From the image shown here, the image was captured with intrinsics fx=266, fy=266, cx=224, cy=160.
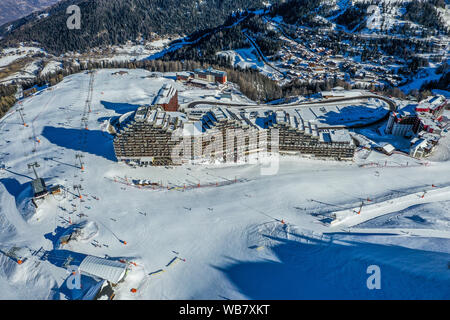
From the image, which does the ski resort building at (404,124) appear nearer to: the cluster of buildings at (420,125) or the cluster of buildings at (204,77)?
the cluster of buildings at (420,125)

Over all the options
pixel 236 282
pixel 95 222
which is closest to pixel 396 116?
pixel 236 282

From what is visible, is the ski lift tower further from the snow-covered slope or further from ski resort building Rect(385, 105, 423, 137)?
ski resort building Rect(385, 105, 423, 137)

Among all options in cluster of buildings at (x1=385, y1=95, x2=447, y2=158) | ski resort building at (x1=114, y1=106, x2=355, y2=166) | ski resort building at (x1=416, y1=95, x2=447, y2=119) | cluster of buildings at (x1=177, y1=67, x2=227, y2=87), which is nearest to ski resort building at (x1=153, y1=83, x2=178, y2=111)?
ski resort building at (x1=114, y1=106, x2=355, y2=166)

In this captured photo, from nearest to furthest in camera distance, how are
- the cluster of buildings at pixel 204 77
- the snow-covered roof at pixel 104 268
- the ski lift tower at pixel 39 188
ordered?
1. the snow-covered roof at pixel 104 268
2. the ski lift tower at pixel 39 188
3. the cluster of buildings at pixel 204 77

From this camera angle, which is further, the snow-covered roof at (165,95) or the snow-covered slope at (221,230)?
the snow-covered roof at (165,95)

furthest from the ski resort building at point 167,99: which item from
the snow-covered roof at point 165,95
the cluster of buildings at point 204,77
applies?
the cluster of buildings at point 204,77

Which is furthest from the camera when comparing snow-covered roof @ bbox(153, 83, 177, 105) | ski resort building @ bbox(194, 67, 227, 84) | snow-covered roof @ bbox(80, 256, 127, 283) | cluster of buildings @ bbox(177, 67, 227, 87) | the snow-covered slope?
ski resort building @ bbox(194, 67, 227, 84)
